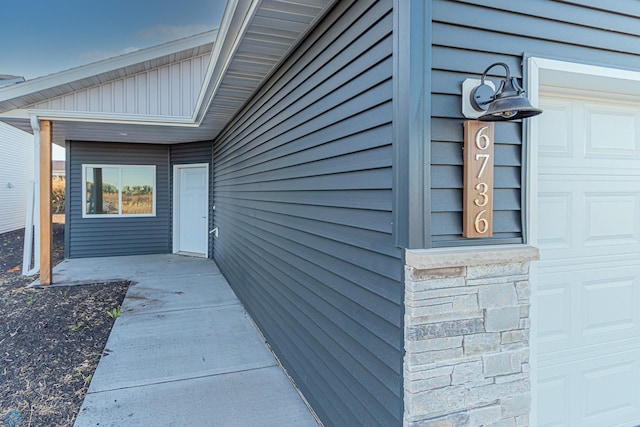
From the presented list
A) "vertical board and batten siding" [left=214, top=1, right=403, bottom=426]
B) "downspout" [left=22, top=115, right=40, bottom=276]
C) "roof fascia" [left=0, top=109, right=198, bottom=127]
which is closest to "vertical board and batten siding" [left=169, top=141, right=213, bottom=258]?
"roof fascia" [left=0, top=109, right=198, bottom=127]

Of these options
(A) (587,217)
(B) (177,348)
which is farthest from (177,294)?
(A) (587,217)

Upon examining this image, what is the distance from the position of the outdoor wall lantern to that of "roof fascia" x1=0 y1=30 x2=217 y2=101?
18.8 feet

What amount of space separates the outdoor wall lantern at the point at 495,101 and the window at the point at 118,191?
852 centimetres

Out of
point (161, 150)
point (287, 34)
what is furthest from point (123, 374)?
point (161, 150)

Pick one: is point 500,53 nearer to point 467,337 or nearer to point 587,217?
point 587,217

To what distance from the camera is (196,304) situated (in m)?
5.08

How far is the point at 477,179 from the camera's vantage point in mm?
1607

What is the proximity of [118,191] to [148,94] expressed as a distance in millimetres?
3335

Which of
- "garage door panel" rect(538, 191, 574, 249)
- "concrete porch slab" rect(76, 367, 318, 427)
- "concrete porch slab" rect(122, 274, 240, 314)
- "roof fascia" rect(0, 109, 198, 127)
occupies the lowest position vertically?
"concrete porch slab" rect(76, 367, 318, 427)

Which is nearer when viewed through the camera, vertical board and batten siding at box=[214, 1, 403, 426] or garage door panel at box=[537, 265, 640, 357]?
vertical board and batten siding at box=[214, 1, 403, 426]

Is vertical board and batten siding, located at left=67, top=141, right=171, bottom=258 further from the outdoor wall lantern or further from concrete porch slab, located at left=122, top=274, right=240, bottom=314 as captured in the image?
the outdoor wall lantern

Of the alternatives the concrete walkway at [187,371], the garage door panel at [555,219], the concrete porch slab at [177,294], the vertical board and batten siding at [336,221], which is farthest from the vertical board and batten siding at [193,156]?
the garage door panel at [555,219]

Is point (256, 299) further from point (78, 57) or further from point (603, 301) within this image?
point (78, 57)

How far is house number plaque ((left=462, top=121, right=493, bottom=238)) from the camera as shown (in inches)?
62.8
